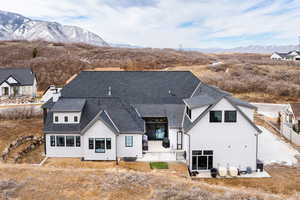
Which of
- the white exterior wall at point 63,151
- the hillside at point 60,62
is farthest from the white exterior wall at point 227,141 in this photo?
the hillside at point 60,62

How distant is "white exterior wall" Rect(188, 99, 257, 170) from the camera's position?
801 inches

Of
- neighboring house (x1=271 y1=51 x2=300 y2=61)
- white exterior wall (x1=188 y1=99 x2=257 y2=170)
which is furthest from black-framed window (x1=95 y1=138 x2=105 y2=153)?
neighboring house (x1=271 y1=51 x2=300 y2=61)

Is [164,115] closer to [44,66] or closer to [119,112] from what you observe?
[119,112]

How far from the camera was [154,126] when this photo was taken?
26031mm

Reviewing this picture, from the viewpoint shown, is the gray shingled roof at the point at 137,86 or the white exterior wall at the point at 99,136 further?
the gray shingled roof at the point at 137,86

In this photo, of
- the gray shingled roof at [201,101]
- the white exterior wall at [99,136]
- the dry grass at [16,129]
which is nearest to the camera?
the gray shingled roof at [201,101]

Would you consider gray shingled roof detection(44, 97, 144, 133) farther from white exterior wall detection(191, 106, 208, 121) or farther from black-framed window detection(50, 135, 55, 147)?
white exterior wall detection(191, 106, 208, 121)

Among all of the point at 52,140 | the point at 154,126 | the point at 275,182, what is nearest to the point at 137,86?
the point at 154,126

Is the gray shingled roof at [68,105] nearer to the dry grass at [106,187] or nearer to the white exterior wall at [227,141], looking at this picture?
the dry grass at [106,187]

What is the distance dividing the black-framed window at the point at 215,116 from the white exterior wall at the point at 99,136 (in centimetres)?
811

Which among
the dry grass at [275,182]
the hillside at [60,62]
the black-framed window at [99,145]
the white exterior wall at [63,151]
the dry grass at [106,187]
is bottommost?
the dry grass at [275,182]

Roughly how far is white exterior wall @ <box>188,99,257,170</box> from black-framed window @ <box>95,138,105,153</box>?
735 cm

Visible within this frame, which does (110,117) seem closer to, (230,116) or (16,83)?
(230,116)

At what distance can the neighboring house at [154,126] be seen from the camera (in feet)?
66.8
